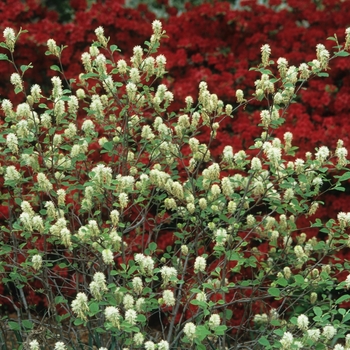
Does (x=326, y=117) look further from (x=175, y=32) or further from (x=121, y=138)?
Result: (x=121, y=138)

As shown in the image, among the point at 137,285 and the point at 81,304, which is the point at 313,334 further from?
the point at 81,304

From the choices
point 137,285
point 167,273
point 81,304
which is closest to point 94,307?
point 81,304

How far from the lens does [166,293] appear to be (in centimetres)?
281

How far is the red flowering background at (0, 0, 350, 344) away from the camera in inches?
195

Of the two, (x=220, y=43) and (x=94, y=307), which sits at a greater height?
(x=94, y=307)

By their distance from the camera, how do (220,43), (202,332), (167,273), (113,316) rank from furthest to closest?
(220,43) < (167,273) < (202,332) < (113,316)

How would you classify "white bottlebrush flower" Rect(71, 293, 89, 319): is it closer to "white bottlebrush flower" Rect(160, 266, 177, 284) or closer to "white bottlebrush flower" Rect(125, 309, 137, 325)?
"white bottlebrush flower" Rect(125, 309, 137, 325)

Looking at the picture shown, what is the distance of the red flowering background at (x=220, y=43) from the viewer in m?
4.96

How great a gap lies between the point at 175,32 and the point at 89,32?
0.61 metres

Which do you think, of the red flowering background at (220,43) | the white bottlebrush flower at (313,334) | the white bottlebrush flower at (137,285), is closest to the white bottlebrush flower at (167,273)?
the white bottlebrush flower at (137,285)

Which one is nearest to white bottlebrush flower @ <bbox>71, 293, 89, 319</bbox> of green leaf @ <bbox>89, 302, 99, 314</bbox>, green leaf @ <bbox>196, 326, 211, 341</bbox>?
green leaf @ <bbox>89, 302, 99, 314</bbox>

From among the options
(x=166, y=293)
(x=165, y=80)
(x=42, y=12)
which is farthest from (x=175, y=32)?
(x=166, y=293)

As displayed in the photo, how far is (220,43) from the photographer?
552 cm

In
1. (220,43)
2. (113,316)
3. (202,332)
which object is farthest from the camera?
(220,43)
